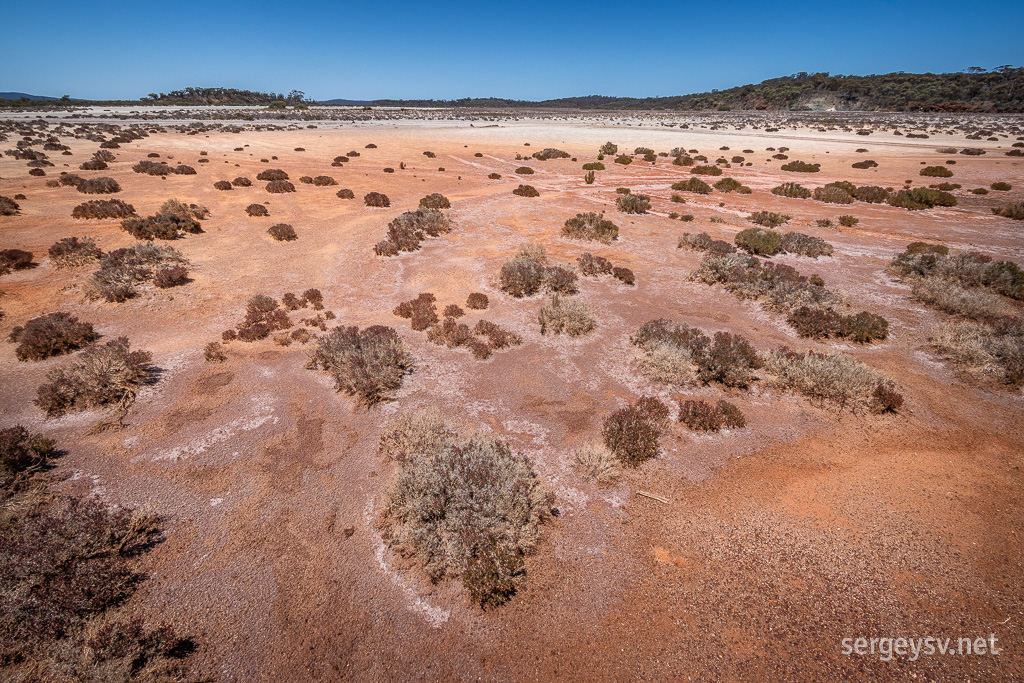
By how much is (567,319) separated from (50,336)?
13.0 meters

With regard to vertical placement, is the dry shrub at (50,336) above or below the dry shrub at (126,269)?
below

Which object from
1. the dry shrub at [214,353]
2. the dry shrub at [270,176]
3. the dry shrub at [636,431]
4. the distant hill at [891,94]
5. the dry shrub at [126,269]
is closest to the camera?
the dry shrub at [636,431]

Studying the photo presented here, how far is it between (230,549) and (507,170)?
35.7 meters

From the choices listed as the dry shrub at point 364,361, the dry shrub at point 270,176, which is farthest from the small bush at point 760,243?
the dry shrub at point 270,176

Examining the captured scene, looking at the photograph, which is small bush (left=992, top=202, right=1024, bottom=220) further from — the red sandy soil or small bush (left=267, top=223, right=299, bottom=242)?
small bush (left=267, top=223, right=299, bottom=242)

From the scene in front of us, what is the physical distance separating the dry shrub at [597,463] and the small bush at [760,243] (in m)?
15.0

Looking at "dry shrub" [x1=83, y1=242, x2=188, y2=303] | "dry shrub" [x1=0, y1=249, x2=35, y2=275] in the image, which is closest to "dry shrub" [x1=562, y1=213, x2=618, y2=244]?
"dry shrub" [x1=83, y1=242, x2=188, y2=303]

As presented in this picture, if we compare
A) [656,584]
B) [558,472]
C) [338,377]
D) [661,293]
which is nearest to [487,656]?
[656,584]

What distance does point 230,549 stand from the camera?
5797 millimetres

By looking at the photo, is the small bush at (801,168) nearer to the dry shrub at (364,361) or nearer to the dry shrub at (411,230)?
the dry shrub at (411,230)

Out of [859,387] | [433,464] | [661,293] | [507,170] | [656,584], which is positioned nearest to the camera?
[656,584]

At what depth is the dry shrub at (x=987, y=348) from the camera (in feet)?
31.0

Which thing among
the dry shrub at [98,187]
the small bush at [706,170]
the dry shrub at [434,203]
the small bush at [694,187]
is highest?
the small bush at [706,170]

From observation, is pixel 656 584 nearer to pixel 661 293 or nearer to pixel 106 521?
pixel 106 521
